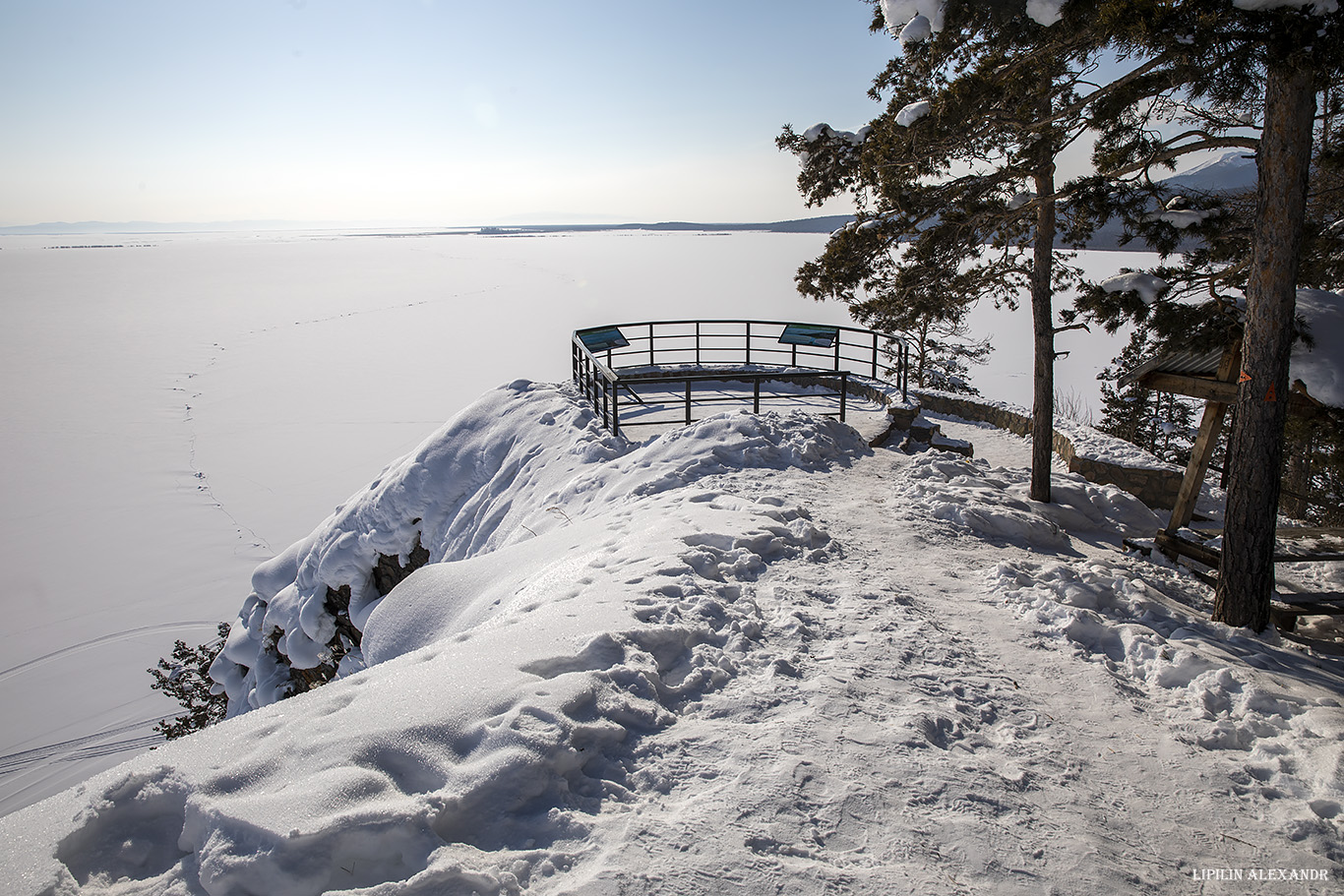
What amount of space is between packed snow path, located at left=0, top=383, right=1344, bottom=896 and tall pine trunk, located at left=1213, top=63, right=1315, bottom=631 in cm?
45

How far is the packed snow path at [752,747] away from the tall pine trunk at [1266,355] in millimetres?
454

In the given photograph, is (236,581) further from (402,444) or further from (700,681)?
(700,681)

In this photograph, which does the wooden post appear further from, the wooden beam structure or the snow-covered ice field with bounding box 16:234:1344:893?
the snow-covered ice field with bounding box 16:234:1344:893

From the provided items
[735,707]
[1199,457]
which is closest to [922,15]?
[1199,457]

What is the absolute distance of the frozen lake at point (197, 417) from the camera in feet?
87.9

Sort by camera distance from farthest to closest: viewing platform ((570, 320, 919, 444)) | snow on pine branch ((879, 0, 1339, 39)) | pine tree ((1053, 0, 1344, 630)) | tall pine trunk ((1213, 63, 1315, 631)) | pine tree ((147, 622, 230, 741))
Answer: pine tree ((147, 622, 230, 741)) < viewing platform ((570, 320, 919, 444)) < snow on pine branch ((879, 0, 1339, 39)) < tall pine trunk ((1213, 63, 1315, 631)) < pine tree ((1053, 0, 1344, 630))

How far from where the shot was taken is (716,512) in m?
6.46

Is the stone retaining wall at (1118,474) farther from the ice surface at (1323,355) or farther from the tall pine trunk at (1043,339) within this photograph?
the ice surface at (1323,355)

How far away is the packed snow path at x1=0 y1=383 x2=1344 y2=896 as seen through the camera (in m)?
2.54

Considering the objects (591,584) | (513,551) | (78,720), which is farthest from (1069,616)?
(78,720)

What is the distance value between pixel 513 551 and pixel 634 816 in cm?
438

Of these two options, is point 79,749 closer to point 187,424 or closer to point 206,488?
point 206,488

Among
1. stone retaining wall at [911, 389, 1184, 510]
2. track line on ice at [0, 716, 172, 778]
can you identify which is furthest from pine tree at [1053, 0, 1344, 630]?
track line on ice at [0, 716, 172, 778]

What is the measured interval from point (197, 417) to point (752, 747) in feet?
239
